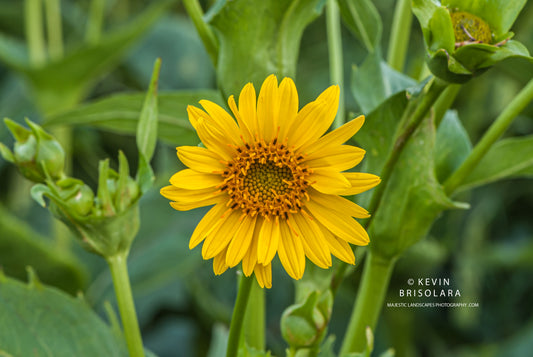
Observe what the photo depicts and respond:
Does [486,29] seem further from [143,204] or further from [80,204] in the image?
[143,204]

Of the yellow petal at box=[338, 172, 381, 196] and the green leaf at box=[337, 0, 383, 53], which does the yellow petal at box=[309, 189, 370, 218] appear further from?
the green leaf at box=[337, 0, 383, 53]

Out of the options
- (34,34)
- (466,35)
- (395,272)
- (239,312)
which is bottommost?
(239,312)

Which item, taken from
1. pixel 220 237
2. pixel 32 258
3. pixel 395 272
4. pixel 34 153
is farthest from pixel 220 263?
pixel 395 272

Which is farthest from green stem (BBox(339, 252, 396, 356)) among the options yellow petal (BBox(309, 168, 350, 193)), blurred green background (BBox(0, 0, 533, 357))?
blurred green background (BBox(0, 0, 533, 357))

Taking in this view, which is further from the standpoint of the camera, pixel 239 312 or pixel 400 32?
pixel 400 32

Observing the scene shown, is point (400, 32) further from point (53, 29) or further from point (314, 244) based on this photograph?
point (53, 29)

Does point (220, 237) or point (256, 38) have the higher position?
point (256, 38)
